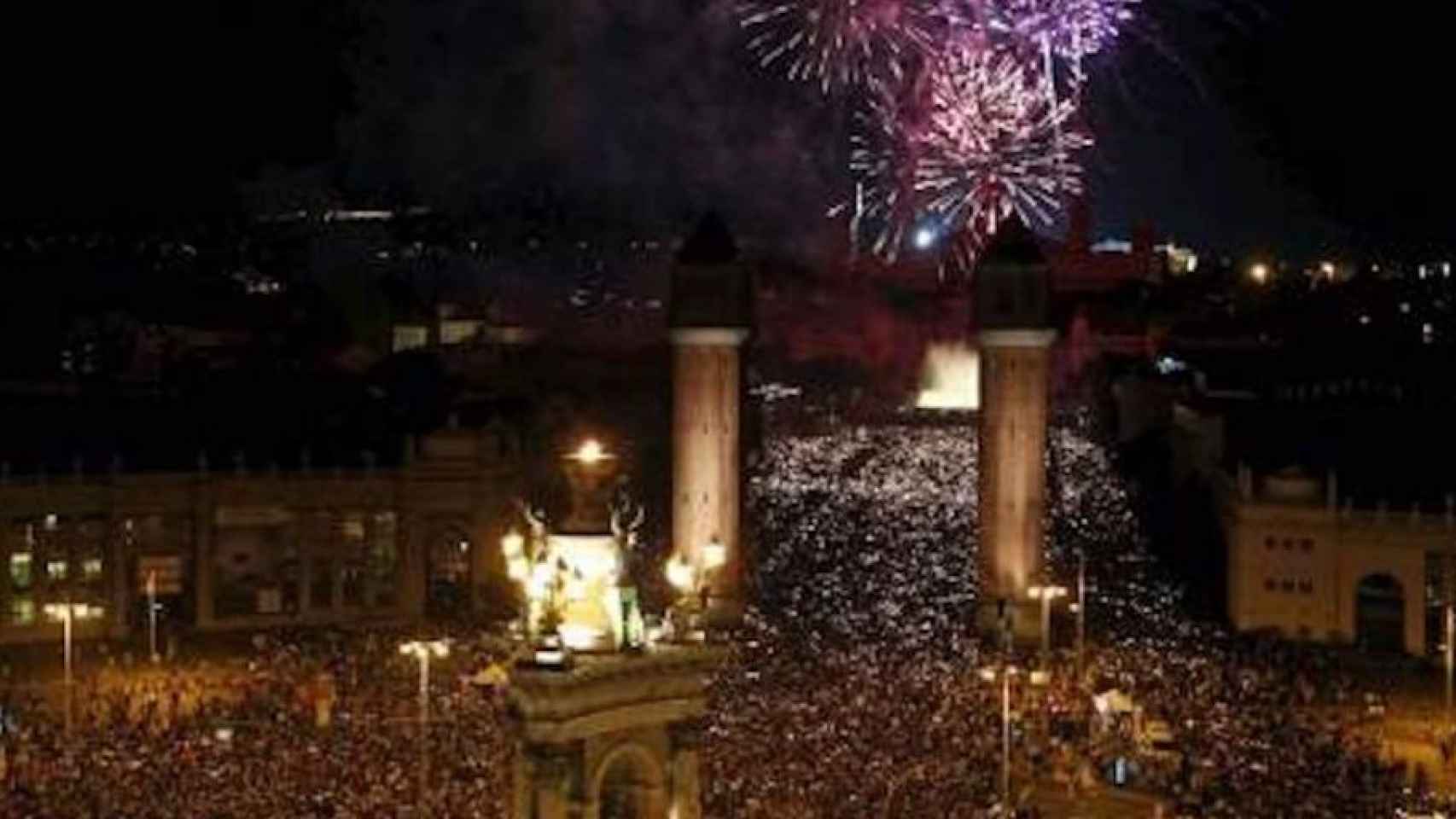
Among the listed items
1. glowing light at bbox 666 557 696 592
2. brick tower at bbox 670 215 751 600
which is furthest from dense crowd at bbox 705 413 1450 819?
glowing light at bbox 666 557 696 592

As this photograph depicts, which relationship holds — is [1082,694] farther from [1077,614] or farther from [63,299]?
[63,299]

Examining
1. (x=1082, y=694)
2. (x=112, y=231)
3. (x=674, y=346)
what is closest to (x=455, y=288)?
(x=112, y=231)

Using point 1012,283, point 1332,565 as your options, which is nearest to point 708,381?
point 1012,283

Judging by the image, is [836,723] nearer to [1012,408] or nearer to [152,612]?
[152,612]

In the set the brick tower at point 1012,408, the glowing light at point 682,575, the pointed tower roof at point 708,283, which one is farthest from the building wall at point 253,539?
the glowing light at point 682,575

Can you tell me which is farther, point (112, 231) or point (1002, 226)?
point (112, 231)

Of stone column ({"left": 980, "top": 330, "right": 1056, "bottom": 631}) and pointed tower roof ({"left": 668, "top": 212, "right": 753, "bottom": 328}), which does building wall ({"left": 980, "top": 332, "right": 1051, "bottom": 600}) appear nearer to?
stone column ({"left": 980, "top": 330, "right": 1056, "bottom": 631})
